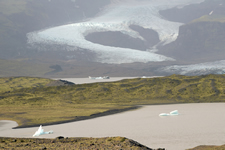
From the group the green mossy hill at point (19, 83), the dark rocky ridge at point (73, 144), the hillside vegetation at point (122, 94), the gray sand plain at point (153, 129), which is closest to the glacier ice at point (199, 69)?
the green mossy hill at point (19, 83)

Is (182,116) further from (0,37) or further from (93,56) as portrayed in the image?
(0,37)

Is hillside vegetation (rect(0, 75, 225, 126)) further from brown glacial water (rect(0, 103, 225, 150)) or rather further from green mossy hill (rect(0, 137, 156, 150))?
green mossy hill (rect(0, 137, 156, 150))

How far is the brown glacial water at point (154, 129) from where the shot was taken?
22.5m

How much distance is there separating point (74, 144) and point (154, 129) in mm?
9695

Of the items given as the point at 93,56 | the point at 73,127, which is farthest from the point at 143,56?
the point at 73,127

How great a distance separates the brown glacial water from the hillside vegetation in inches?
331

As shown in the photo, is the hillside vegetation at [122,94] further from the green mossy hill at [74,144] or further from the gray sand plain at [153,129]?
the green mossy hill at [74,144]

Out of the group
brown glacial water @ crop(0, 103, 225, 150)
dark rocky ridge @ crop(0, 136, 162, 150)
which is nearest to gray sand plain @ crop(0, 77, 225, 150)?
brown glacial water @ crop(0, 103, 225, 150)

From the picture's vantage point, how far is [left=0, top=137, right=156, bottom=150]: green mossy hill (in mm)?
17000

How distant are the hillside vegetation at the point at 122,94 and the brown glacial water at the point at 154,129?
8401 millimetres

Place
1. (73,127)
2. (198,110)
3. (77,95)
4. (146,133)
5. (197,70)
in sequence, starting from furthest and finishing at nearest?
(197,70)
(77,95)
(198,110)
(73,127)
(146,133)

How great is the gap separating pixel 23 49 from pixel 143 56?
190ft

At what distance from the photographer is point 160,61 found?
13788cm

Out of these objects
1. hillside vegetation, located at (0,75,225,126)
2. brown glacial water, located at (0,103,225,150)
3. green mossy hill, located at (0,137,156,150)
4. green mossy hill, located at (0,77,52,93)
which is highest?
green mossy hill, located at (0,77,52,93)
